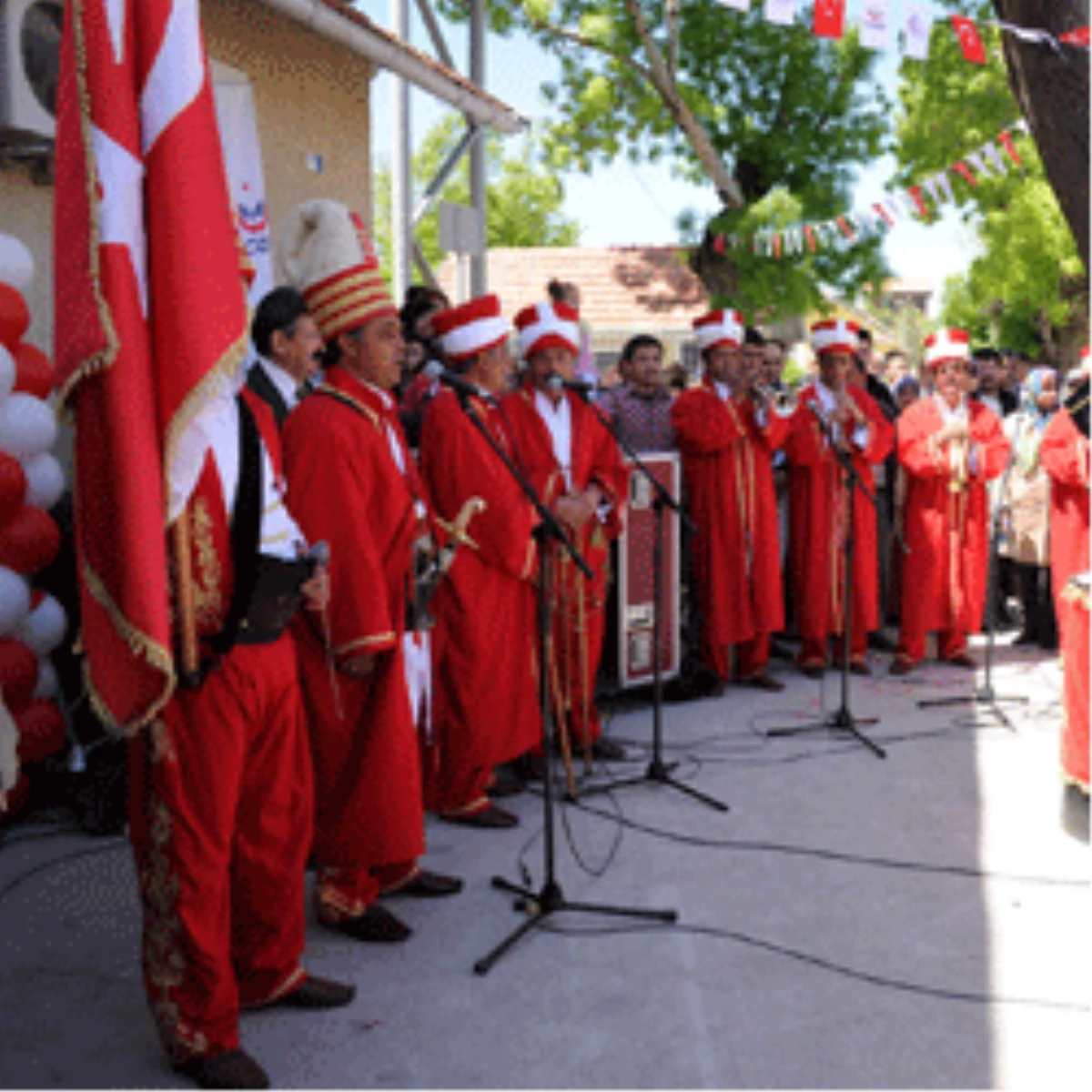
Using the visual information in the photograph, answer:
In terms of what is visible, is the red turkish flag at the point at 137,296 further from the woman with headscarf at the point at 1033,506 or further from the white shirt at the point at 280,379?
the woman with headscarf at the point at 1033,506

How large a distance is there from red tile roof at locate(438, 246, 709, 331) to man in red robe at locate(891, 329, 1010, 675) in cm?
2355

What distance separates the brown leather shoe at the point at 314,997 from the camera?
11.2 ft

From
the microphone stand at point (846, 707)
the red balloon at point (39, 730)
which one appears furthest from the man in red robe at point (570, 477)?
the red balloon at point (39, 730)

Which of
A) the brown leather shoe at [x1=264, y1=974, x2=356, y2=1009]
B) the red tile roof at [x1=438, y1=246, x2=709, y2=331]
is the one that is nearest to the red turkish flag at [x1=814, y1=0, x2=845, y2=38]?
the brown leather shoe at [x1=264, y1=974, x2=356, y2=1009]

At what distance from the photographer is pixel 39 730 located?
16.1ft

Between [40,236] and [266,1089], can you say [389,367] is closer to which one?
[266,1089]

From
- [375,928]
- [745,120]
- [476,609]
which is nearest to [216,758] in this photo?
[375,928]

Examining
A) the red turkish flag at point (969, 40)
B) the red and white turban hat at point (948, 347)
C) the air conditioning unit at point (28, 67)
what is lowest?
the red and white turban hat at point (948, 347)

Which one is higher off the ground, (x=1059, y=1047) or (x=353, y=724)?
(x=353, y=724)

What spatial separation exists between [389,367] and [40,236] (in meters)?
2.88

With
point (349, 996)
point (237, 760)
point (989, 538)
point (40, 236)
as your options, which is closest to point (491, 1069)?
point (349, 996)

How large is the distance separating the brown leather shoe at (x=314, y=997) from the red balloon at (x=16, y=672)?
1876 millimetres

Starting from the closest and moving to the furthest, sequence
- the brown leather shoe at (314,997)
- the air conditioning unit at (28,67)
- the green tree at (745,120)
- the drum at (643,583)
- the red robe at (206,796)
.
Answer: the red robe at (206,796) → the brown leather shoe at (314,997) → the air conditioning unit at (28,67) → the drum at (643,583) → the green tree at (745,120)

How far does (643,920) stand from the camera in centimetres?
400
